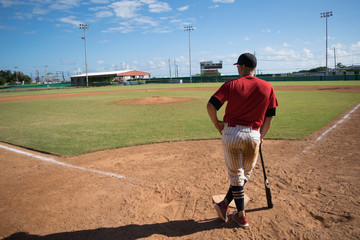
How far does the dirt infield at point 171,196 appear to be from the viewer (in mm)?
3002

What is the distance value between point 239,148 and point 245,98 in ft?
1.93

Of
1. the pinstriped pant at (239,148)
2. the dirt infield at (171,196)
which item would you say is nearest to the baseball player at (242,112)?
the pinstriped pant at (239,148)

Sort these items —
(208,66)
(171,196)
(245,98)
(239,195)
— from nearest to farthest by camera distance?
(245,98)
(239,195)
(171,196)
(208,66)

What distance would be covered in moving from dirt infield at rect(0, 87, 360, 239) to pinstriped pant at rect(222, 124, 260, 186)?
75 centimetres

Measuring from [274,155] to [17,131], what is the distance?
9.38 metres

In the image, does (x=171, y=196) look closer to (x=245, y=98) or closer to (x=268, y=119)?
(x=268, y=119)

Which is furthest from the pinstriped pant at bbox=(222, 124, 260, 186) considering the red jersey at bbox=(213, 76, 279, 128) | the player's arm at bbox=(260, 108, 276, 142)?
the player's arm at bbox=(260, 108, 276, 142)

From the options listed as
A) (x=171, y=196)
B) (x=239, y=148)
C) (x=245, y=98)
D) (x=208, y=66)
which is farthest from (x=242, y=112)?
(x=208, y=66)

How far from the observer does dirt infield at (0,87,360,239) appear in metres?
3.00

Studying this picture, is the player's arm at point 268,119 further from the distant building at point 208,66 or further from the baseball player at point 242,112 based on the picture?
the distant building at point 208,66

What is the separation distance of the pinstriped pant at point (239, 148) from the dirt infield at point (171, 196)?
2.47ft

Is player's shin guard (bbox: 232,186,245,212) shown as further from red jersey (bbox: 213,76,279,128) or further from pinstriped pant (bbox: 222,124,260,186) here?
red jersey (bbox: 213,76,279,128)

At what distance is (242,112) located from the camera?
8.96 feet

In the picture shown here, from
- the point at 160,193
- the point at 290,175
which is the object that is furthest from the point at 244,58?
the point at 290,175
